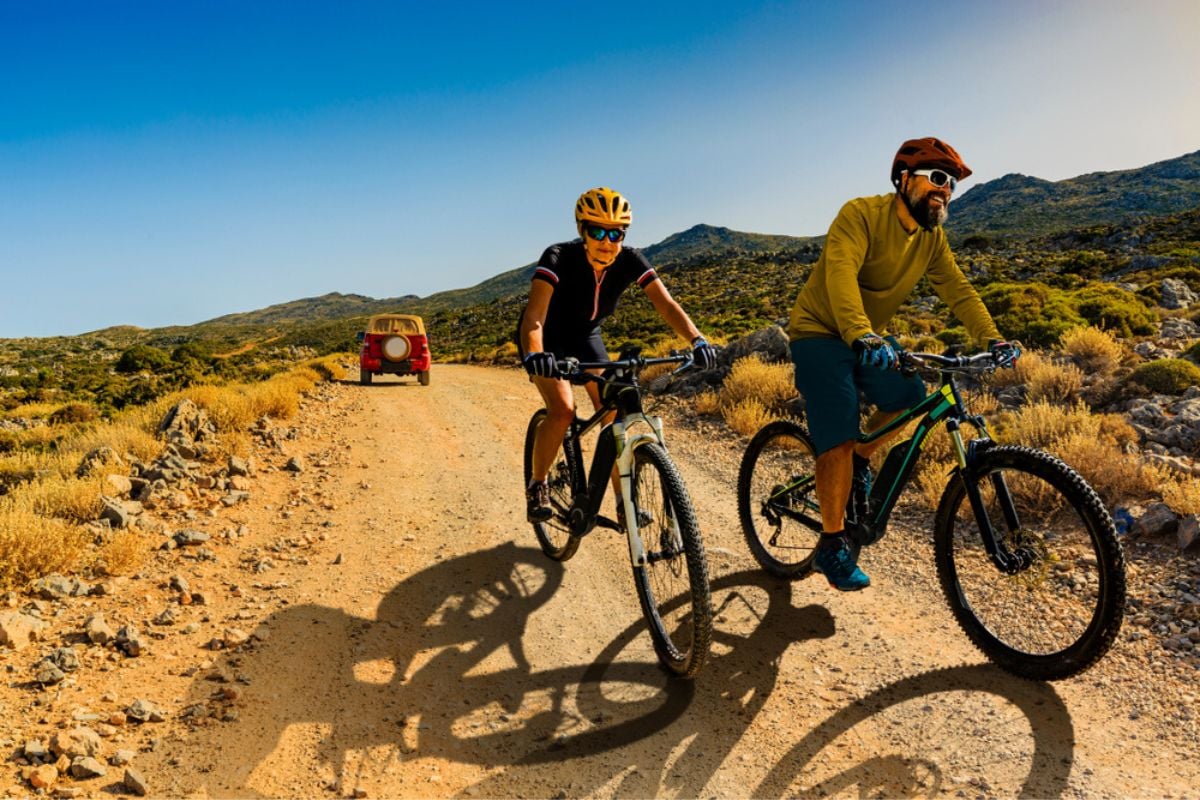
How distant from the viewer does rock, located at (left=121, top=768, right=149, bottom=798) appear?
9.44 ft

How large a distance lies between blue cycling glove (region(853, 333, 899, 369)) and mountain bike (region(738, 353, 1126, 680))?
0.71 ft

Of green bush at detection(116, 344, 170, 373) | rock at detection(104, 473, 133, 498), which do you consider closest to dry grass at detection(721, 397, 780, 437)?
rock at detection(104, 473, 133, 498)

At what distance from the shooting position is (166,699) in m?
3.56

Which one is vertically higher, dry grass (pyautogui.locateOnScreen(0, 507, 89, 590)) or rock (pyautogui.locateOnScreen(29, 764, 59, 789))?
dry grass (pyautogui.locateOnScreen(0, 507, 89, 590))

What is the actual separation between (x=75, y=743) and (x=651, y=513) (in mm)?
3018

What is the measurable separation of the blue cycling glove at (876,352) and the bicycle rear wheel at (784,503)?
1112mm

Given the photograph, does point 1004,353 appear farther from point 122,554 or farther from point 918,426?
point 122,554

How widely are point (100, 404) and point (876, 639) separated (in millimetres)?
23346

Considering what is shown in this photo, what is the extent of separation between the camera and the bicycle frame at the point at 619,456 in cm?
383

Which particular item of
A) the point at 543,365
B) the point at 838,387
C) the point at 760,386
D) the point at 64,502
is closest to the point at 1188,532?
the point at 838,387

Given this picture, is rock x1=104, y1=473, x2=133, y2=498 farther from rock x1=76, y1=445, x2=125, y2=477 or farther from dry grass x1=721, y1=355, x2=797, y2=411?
dry grass x1=721, y1=355, x2=797, y2=411

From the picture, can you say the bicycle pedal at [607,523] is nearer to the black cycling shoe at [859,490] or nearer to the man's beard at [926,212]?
the black cycling shoe at [859,490]

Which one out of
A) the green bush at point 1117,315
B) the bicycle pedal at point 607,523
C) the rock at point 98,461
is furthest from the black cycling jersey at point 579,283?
the green bush at point 1117,315

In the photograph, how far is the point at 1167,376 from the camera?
825 cm
